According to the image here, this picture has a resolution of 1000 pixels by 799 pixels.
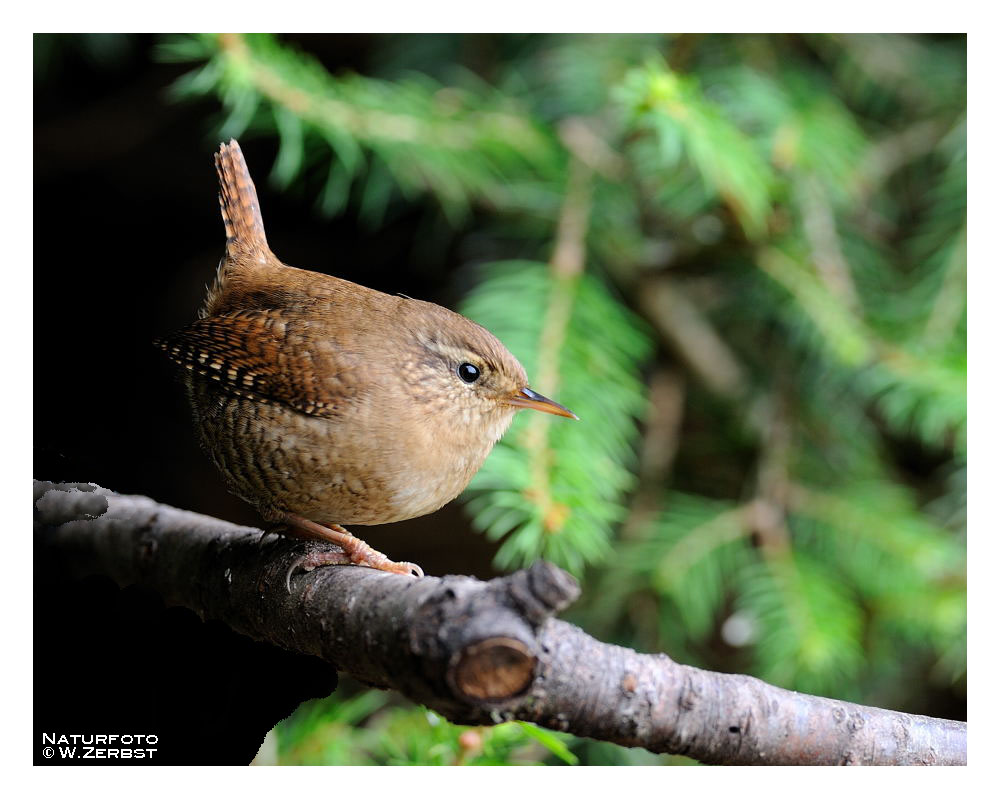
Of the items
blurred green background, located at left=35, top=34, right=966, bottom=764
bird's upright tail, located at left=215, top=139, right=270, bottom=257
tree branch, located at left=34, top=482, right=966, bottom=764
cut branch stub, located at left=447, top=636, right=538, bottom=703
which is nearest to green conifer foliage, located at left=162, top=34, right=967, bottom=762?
blurred green background, located at left=35, top=34, right=966, bottom=764

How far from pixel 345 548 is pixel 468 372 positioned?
223 mm

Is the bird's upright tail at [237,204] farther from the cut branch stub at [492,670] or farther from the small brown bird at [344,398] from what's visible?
the cut branch stub at [492,670]

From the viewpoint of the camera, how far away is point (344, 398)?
0.84 m

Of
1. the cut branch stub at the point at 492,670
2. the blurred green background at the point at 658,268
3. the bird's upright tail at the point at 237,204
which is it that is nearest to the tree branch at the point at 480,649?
the cut branch stub at the point at 492,670

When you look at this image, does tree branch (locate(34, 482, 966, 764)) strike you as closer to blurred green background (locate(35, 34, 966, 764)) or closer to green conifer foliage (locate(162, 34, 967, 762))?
blurred green background (locate(35, 34, 966, 764))

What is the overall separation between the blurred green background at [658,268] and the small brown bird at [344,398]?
0.20 meters

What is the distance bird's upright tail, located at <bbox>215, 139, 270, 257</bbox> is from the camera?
0.91 metres

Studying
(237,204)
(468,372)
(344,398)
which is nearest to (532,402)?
(468,372)

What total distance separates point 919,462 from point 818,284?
1.64 feet

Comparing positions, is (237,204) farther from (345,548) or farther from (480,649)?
(480,649)

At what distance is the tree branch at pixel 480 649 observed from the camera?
24.8 inches

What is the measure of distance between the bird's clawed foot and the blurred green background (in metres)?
0.16
